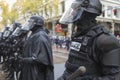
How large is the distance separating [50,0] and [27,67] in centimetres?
3362

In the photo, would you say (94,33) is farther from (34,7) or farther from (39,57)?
(34,7)

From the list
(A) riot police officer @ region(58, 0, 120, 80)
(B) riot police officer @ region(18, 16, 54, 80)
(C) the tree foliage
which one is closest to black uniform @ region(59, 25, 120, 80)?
(A) riot police officer @ region(58, 0, 120, 80)

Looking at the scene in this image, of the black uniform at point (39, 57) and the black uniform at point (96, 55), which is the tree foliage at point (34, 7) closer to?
the black uniform at point (39, 57)

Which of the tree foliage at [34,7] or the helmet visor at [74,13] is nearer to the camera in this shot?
the helmet visor at [74,13]

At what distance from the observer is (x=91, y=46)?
2455mm

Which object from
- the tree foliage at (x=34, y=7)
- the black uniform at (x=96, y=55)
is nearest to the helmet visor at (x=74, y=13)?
the black uniform at (x=96, y=55)

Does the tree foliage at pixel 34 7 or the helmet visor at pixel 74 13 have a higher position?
the helmet visor at pixel 74 13

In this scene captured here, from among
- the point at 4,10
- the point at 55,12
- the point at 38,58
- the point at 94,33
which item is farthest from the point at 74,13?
the point at 4,10

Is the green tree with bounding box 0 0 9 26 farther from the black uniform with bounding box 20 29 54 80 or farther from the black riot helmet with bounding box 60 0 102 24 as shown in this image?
the black riot helmet with bounding box 60 0 102 24

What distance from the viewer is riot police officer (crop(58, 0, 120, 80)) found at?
7.54ft

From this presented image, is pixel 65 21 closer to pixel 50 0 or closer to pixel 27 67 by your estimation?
pixel 27 67

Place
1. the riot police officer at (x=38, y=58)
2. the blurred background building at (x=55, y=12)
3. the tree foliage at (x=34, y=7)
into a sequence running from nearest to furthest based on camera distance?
the riot police officer at (x=38, y=58)
the tree foliage at (x=34, y=7)
the blurred background building at (x=55, y=12)

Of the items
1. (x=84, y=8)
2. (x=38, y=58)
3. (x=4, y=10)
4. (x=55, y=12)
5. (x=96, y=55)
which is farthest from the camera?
(x=4, y=10)

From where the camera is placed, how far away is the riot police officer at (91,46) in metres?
2.30
